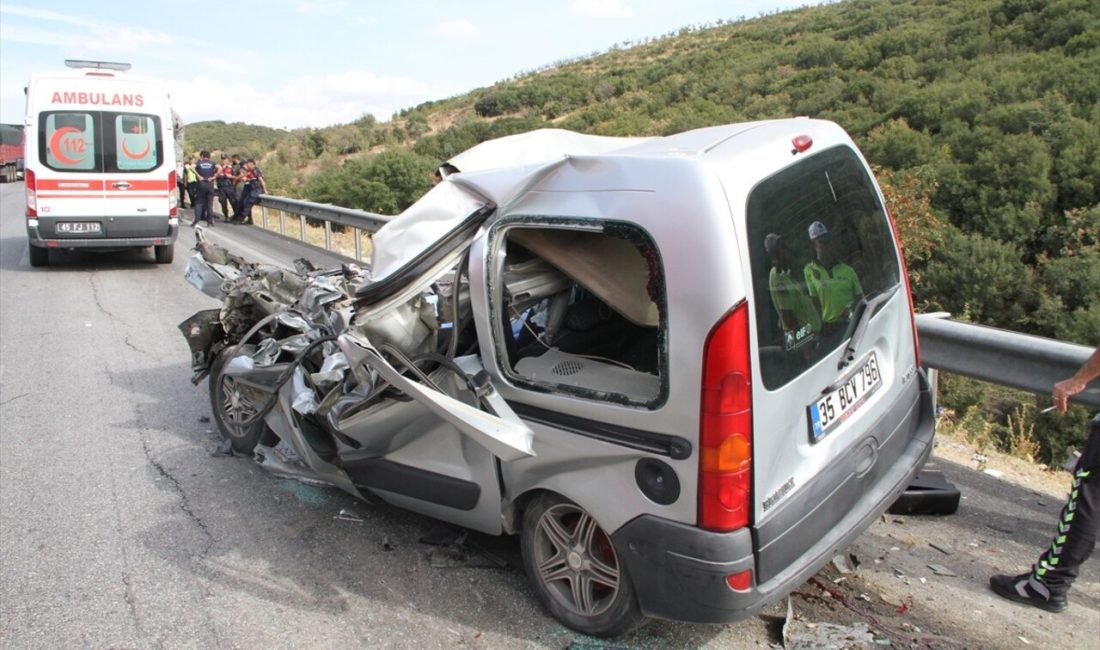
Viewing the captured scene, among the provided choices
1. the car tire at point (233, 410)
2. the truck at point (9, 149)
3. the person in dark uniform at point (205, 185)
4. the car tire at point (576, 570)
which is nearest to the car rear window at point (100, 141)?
the person in dark uniform at point (205, 185)

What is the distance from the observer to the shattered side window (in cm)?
317

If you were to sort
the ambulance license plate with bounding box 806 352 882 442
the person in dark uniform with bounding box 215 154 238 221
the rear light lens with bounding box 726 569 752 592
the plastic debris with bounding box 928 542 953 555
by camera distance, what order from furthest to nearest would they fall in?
the person in dark uniform with bounding box 215 154 238 221
the plastic debris with bounding box 928 542 953 555
the ambulance license plate with bounding box 806 352 882 442
the rear light lens with bounding box 726 569 752 592

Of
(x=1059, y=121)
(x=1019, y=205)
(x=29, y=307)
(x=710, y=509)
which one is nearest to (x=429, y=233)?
(x=710, y=509)

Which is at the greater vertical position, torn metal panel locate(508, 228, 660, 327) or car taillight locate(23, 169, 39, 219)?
car taillight locate(23, 169, 39, 219)

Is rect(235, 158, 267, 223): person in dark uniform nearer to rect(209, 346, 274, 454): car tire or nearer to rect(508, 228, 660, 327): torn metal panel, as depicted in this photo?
rect(209, 346, 274, 454): car tire

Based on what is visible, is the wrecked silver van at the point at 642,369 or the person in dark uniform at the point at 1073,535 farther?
the person in dark uniform at the point at 1073,535

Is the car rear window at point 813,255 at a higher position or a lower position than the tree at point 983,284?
higher

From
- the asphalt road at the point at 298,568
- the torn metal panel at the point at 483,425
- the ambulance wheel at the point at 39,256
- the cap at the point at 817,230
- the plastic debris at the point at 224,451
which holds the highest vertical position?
the cap at the point at 817,230

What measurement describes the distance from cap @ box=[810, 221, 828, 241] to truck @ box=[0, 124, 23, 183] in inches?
1950

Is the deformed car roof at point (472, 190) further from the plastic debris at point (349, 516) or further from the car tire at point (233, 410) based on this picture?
the car tire at point (233, 410)

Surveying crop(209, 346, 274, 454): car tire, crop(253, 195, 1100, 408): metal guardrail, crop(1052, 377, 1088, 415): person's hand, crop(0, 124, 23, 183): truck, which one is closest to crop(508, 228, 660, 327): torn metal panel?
crop(1052, 377, 1088, 415): person's hand

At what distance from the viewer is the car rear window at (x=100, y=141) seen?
39.5ft

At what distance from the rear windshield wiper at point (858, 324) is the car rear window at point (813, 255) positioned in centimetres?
3

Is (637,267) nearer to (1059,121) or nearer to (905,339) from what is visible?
(905,339)
